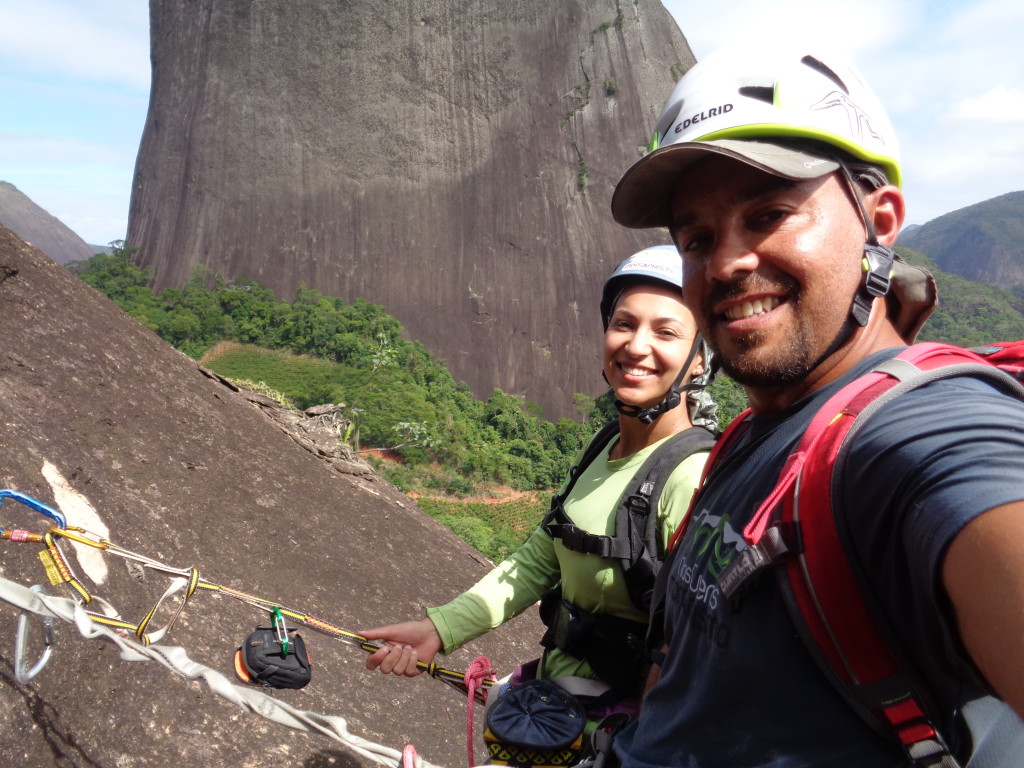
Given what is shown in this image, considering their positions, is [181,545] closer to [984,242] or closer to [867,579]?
[867,579]

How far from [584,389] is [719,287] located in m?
27.7

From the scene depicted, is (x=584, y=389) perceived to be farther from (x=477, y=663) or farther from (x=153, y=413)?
(x=477, y=663)

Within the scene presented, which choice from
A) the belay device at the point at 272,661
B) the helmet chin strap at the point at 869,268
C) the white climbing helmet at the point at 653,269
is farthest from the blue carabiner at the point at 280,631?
the helmet chin strap at the point at 869,268

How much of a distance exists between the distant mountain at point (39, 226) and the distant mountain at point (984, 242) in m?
84.2

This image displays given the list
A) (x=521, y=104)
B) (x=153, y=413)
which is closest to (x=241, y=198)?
(x=521, y=104)

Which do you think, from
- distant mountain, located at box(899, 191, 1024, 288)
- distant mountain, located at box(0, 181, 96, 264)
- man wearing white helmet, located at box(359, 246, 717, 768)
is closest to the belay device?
man wearing white helmet, located at box(359, 246, 717, 768)

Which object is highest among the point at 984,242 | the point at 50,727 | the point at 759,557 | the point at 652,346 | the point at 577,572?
the point at 984,242

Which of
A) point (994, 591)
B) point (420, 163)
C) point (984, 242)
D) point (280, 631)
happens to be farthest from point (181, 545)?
point (984, 242)

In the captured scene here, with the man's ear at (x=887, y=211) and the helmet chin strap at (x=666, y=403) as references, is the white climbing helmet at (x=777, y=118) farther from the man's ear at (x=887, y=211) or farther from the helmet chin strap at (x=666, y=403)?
the helmet chin strap at (x=666, y=403)

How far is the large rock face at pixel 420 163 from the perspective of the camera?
2795 cm

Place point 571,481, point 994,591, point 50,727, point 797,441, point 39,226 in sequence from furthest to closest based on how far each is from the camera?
1. point 39,226
2. point 50,727
3. point 571,481
4. point 797,441
5. point 994,591

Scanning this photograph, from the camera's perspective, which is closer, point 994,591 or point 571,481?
point 994,591

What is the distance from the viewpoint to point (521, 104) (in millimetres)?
28906

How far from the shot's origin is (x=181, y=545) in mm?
3873
